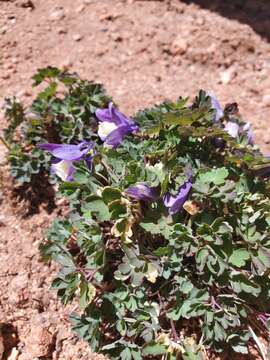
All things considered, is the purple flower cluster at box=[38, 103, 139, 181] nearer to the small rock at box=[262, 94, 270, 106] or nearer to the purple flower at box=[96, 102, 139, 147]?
the purple flower at box=[96, 102, 139, 147]

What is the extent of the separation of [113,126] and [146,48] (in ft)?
5.17

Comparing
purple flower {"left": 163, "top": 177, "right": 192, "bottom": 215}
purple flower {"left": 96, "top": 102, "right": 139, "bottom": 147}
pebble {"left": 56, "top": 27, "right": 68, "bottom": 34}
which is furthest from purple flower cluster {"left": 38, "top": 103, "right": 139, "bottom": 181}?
pebble {"left": 56, "top": 27, "right": 68, "bottom": 34}

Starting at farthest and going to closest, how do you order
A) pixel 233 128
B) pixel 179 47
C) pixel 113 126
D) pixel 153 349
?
pixel 179 47 → pixel 233 128 → pixel 113 126 → pixel 153 349

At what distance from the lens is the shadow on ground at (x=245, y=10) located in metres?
4.20

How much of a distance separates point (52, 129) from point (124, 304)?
3.98 ft

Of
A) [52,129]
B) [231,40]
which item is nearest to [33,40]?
[52,129]

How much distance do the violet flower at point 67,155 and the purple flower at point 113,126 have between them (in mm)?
116

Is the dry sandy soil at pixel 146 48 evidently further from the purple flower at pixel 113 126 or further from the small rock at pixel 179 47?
the purple flower at pixel 113 126

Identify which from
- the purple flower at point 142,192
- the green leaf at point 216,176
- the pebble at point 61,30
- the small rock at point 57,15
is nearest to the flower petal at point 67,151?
the purple flower at point 142,192

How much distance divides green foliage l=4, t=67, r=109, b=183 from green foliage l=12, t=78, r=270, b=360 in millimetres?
474

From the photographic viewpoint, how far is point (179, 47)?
3.92 meters

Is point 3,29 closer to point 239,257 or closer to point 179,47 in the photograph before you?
point 179,47

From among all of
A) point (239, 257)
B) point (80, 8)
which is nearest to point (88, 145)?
point (239, 257)

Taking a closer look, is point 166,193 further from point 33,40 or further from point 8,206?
point 33,40
